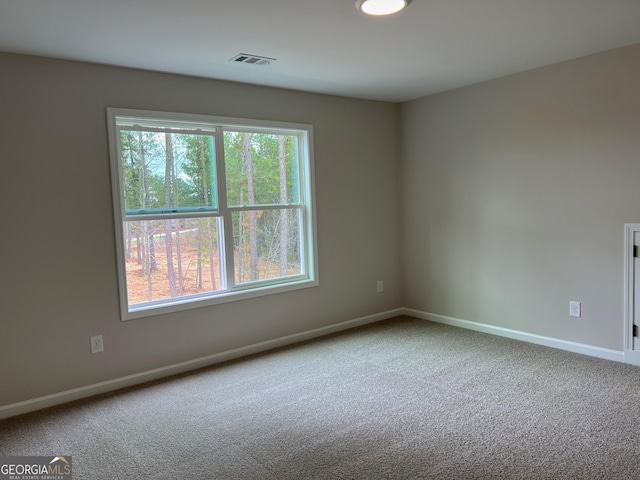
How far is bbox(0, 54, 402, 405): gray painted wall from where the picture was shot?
2.96m

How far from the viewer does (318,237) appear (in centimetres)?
449

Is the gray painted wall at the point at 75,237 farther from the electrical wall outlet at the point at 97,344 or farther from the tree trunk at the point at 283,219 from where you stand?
the tree trunk at the point at 283,219

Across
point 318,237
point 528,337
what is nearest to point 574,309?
point 528,337

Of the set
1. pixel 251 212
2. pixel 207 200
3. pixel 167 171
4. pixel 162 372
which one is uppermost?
pixel 167 171

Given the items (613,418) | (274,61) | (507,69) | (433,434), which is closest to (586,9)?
(507,69)

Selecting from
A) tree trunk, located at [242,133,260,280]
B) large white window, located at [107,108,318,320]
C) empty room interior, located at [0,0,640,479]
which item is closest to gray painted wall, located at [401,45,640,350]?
empty room interior, located at [0,0,640,479]

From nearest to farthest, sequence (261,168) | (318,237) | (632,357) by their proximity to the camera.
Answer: (632,357)
(261,168)
(318,237)

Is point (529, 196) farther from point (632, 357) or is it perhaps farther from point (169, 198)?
point (169, 198)

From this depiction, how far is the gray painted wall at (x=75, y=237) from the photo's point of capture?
296cm

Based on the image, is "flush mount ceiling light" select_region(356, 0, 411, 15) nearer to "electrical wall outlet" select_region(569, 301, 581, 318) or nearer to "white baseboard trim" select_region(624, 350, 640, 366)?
"electrical wall outlet" select_region(569, 301, 581, 318)

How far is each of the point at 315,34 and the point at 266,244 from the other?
202 centimetres

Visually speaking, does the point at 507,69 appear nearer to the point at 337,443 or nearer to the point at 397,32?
the point at 397,32

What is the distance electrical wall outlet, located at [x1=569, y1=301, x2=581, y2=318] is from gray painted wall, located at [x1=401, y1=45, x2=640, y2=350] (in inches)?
1.6

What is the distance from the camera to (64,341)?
3.16 m
